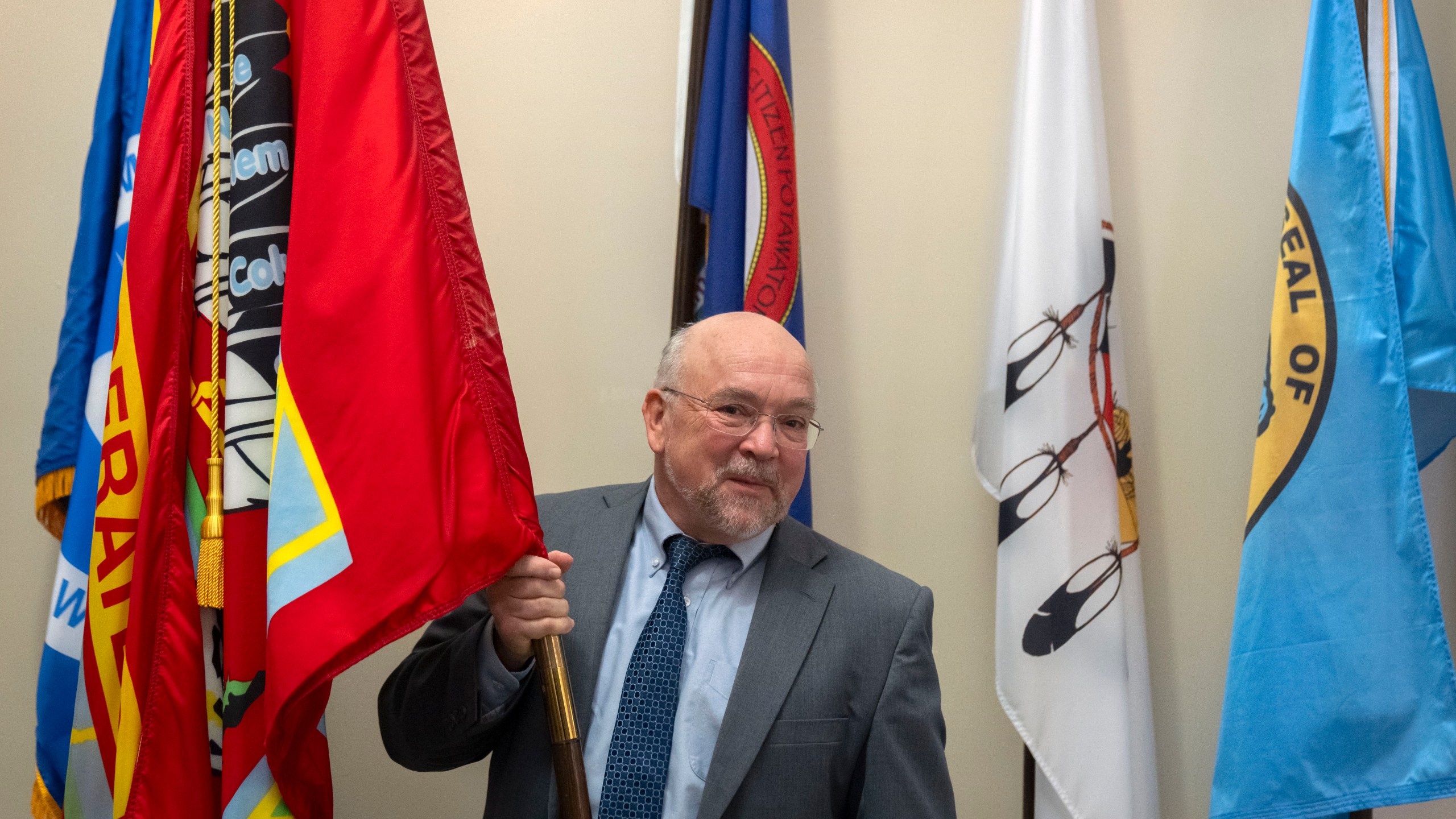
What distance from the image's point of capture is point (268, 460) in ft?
4.70

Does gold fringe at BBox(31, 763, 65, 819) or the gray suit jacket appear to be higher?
the gray suit jacket

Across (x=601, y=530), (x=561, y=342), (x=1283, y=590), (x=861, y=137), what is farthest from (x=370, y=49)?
(x=1283, y=590)

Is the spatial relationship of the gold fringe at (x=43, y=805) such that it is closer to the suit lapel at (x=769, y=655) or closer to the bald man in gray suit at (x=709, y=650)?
the bald man in gray suit at (x=709, y=650)

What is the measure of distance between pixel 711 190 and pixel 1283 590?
147cm

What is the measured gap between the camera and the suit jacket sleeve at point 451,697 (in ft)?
5.22

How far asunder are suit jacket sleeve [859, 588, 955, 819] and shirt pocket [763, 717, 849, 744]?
54mm

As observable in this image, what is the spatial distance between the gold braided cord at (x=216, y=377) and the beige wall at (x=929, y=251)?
1062 mm

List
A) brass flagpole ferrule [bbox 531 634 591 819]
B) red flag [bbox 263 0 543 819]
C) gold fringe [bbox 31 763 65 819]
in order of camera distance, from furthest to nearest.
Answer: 1. gold fringe [bbox 31 763 65 819]
2. brass flagpole ferrule [bbox 531 634 591 819]
3. red flag [bbox 263 0 543 819]

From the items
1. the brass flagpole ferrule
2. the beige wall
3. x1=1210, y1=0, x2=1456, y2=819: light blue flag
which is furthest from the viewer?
the beige wall

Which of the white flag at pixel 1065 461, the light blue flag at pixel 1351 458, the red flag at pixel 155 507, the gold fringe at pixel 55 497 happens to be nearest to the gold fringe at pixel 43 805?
the red flag at pixel 155 507

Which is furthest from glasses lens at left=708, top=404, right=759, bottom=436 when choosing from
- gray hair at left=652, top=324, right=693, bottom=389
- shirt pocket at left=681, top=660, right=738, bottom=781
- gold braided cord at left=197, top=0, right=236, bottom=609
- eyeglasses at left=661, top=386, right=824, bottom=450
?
gold braided cord at left=197, top=0, right=236, bottom=609

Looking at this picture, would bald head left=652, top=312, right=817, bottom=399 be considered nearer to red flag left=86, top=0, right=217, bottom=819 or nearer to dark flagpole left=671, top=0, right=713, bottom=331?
dark flagpole left=671, top=0, right=713, bottom=331

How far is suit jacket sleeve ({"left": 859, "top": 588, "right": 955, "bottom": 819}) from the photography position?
1606mm

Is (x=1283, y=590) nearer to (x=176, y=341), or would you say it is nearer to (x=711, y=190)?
(x=711, y=190)
